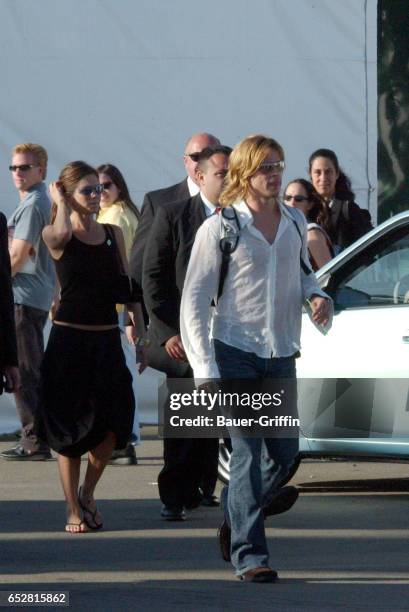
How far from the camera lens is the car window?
29.2ft

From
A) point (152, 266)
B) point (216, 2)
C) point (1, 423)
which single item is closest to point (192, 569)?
point (152, 266)

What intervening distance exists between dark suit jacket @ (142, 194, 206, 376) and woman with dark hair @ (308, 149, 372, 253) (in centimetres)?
272

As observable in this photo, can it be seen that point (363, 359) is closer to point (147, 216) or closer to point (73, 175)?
point (147, 216)

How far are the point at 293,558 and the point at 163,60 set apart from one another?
653 centimetres

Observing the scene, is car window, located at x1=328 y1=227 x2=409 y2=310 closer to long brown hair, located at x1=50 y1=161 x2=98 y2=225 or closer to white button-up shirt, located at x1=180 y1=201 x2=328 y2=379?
long brown hair, located at x1=50 y1=161 x2=98 y2=225

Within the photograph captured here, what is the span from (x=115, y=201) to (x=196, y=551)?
4057mm

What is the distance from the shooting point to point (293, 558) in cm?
721

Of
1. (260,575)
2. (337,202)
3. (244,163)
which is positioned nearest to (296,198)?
(337,202)

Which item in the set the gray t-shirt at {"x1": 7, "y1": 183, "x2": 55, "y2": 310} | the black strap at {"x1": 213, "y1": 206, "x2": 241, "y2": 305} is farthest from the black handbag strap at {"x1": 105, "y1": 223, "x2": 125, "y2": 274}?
the gray t-shirt at {"x1": 7, "y1": 183, "x2": 55, "y2": 310}

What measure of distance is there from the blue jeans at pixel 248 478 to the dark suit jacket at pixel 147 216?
6.78ft

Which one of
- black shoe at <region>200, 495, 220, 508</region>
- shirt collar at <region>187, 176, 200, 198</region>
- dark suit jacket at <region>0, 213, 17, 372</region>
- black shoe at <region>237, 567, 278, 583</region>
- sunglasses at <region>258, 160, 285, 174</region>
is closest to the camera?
black shoe at <region>237, 567, 278, 583</region>

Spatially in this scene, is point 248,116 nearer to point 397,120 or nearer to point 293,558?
point 397,120

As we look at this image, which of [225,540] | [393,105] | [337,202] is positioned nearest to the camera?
[225,540]

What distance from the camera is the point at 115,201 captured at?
11016 mm
